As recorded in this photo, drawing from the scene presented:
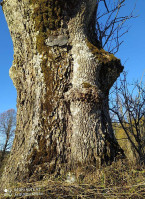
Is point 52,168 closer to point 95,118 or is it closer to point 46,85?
point 95,118

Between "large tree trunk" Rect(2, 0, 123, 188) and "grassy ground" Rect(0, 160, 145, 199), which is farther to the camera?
"large tree trunk" Rect(2, 0, 123, 188)

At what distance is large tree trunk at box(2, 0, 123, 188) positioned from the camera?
2.00 metres

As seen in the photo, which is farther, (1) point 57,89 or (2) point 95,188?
(1) point 57,89

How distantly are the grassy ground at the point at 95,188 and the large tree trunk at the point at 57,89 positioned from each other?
0.24 meters

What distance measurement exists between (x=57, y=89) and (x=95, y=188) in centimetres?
133

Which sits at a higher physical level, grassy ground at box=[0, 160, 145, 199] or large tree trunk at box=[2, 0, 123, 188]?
large tree trunk at box=[2, 0, 123, 188]

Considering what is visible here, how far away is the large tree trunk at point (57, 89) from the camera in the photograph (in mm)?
1999

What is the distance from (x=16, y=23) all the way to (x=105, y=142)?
7.94ft

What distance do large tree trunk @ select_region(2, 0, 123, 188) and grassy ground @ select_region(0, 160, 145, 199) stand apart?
0.79 feet

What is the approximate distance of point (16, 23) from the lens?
2650 mm

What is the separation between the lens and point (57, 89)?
2254 millimetres

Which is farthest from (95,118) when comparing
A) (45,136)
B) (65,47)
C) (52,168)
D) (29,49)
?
(29,49)

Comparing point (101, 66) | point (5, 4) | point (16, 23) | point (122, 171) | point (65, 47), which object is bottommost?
point (122, 171)

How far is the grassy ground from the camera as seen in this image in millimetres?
1366
